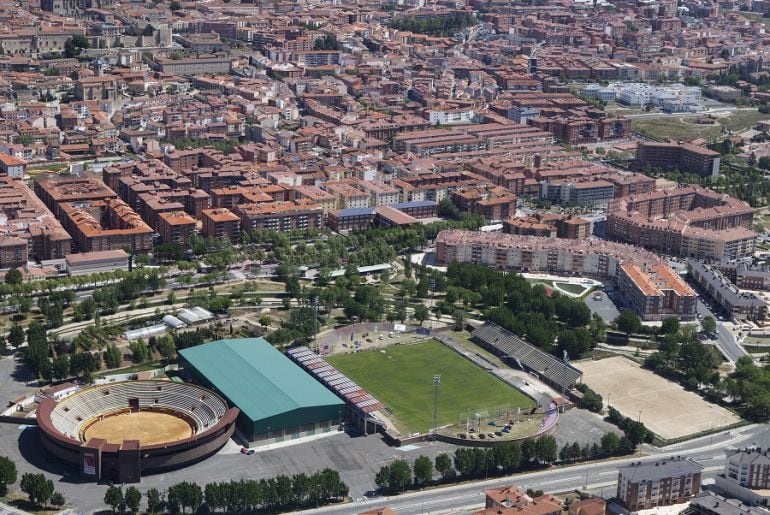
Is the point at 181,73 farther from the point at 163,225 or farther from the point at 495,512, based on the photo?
the point at 495,512

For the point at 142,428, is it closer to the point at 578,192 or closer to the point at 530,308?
the point at 530,308

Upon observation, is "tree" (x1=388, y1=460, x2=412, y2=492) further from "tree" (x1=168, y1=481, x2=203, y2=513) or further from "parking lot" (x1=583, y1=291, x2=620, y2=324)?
"parking lot" (x1=583, y1=291, x2=620, y2=324)

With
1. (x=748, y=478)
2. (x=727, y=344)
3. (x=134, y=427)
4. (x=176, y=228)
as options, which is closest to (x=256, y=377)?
(x=134, y=427)

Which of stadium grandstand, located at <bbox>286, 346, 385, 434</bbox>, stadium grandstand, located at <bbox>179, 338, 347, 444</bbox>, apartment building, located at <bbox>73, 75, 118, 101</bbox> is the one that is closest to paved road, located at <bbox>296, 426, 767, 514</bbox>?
stadium grandstand, located at <bbox>286, 346, 385, 434</bbox>

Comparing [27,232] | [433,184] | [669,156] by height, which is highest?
[669,156]

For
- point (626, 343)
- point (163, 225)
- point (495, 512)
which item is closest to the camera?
point (495, 512)

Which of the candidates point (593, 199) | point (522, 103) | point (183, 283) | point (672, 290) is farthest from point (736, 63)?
point (183, 283)

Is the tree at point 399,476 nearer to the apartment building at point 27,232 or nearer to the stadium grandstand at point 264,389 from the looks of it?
the stadium grandstand at point 264,389
